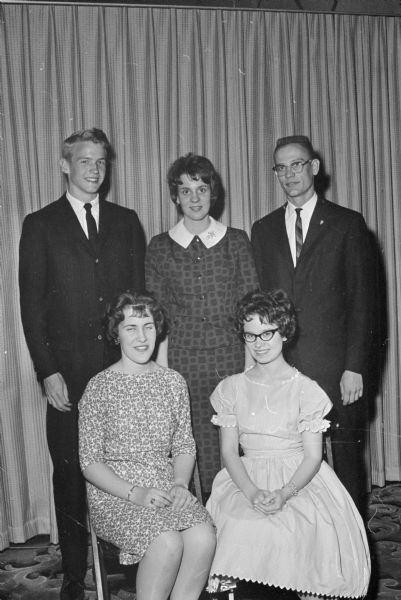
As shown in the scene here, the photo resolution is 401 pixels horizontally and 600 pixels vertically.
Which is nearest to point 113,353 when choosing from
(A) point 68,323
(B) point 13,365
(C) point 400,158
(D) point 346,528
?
(A) point 68,323

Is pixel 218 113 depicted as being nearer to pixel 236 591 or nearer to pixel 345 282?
pixel 345 282

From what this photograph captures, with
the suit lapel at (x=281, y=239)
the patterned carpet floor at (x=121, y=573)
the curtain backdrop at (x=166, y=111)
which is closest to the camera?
the patterned carpet floor at (x=121, y=573)

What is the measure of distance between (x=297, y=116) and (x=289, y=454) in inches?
Result: 86.6

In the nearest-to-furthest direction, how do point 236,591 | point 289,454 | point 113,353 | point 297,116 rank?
point 289,454
point 236,591
point 113,353
point 297,116

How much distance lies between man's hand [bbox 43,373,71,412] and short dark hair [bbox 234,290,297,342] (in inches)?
34.0

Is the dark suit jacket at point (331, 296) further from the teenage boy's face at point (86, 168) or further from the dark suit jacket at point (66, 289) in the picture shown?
the teenage boy's face at point (86, 168)

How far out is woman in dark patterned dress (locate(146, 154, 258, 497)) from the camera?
3.03 m

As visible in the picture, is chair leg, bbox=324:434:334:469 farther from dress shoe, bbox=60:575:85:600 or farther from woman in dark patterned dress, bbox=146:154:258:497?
dress shoe, bbox=60:575:85:600

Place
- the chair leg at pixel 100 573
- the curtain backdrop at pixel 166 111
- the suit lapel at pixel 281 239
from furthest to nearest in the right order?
1. the curtain backdrop at pixel 166 111
2. the suit lapel at pixel 281 239
3. the chair leg at pixel 100 573

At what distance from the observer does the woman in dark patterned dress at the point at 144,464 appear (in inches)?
88.5

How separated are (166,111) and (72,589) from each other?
2566 millimetres

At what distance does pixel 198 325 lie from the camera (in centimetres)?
304

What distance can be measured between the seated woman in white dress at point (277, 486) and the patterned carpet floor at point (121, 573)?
0.52 metres

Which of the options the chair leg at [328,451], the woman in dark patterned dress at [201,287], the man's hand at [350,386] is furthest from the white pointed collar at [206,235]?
the chair leg at [328,451]
